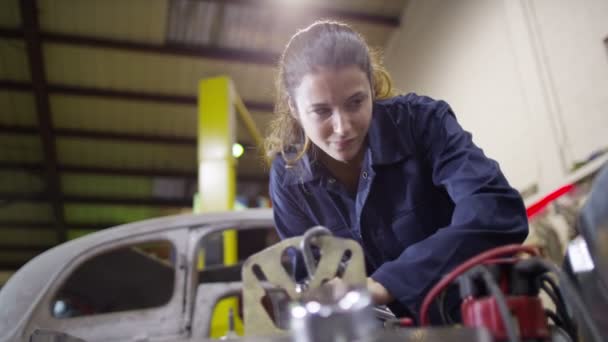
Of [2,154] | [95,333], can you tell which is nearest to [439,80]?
[95,333]

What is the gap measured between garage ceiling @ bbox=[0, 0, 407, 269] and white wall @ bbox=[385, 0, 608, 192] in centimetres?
73

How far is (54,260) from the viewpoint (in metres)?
2.29

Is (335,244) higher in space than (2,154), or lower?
lower

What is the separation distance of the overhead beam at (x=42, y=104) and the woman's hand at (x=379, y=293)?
5.54m

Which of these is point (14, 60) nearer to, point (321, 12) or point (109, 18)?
point (109, 18)

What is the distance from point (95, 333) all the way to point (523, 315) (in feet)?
6.40

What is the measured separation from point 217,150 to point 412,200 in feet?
11.1

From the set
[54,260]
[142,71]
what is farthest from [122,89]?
[54,260]

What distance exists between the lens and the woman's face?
117cm

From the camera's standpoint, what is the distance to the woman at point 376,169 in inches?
39.4

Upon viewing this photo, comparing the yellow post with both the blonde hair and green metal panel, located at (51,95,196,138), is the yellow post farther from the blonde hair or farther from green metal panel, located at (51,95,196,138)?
the blonde hair

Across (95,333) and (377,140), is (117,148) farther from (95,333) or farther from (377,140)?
(377,140)

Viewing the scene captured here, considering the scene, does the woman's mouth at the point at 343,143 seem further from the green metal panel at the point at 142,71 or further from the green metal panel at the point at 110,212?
the green metal panel at the point at 110,212

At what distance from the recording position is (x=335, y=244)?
829mm
